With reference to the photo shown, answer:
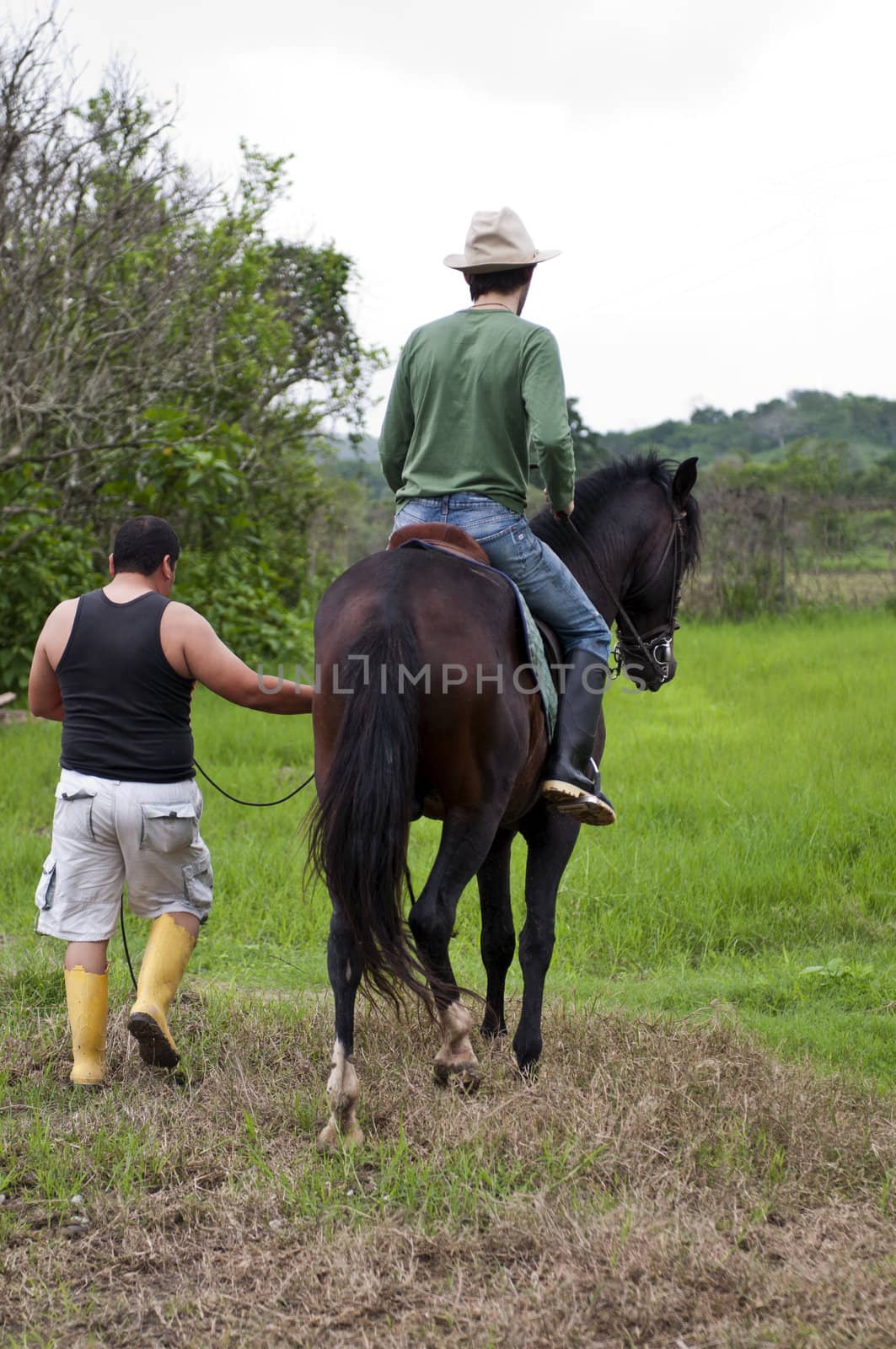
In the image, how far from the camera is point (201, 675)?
3955 millimetres

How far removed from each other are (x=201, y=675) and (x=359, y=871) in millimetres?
1003

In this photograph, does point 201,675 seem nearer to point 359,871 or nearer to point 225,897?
point 359,871

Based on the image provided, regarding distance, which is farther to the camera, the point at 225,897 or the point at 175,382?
the point at 175,382

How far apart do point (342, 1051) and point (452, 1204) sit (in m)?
0.64

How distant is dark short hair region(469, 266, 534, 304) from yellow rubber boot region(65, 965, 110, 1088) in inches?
104

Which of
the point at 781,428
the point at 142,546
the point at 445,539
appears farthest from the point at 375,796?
the point at 781,428

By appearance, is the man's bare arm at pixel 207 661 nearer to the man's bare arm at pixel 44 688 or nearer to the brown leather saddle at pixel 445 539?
the man's bare arm at pixel 44 688

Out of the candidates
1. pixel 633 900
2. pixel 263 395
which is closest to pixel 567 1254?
pixel 633 900

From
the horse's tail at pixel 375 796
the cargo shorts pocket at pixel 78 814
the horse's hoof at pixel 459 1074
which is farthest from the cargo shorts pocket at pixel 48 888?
the horse's hoof at pixel 459 1074

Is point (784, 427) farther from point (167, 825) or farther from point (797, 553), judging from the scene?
point (167, 825)

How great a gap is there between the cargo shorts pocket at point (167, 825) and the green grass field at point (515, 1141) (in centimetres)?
77

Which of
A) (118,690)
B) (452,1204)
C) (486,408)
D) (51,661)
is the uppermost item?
(486,408)

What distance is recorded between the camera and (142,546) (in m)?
3.96

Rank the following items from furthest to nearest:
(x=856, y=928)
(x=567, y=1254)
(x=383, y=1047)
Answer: (x=856, y=928) → (x=383, y=1047) → (x=567, y=1254)
